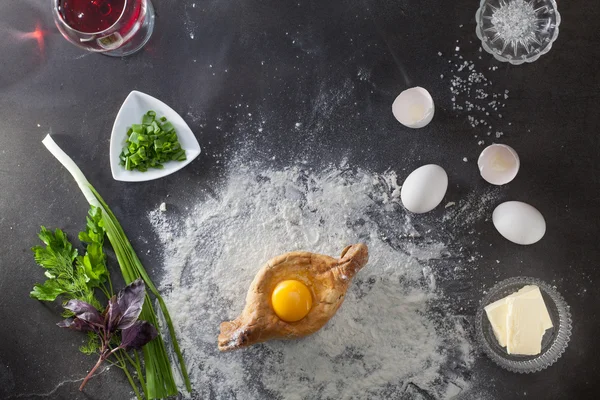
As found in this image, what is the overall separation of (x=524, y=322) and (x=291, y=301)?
101cm

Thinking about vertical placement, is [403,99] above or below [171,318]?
above

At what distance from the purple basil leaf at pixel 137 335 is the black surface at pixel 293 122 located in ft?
0.88

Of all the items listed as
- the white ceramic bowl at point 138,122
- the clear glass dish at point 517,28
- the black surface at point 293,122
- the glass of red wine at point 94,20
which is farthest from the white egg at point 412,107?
the glass of red wine at point 94,20

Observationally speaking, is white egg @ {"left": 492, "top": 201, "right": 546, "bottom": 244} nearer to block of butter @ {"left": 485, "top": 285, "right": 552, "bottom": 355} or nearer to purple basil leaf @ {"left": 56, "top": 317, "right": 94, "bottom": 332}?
block of butter @ {"left": 485, "top": 285, "right": 552, "bottom": 355}

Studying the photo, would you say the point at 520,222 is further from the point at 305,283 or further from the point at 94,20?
the point at 94,20

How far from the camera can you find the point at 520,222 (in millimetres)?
2656

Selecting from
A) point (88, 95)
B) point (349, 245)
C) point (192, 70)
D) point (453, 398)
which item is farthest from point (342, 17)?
point (453, 398)

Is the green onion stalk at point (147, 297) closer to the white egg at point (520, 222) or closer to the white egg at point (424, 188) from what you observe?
the white egg at point (424, 188)

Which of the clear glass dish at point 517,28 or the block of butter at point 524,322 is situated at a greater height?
the clear glass dish at point 517,28

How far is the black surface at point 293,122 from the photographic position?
279cm

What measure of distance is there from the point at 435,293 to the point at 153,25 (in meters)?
1.79

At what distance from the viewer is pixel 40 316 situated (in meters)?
2.81

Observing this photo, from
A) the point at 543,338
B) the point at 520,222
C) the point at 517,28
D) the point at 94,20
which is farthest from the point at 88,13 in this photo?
the point at 543,338

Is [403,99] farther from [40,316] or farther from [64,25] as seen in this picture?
[40,316]
